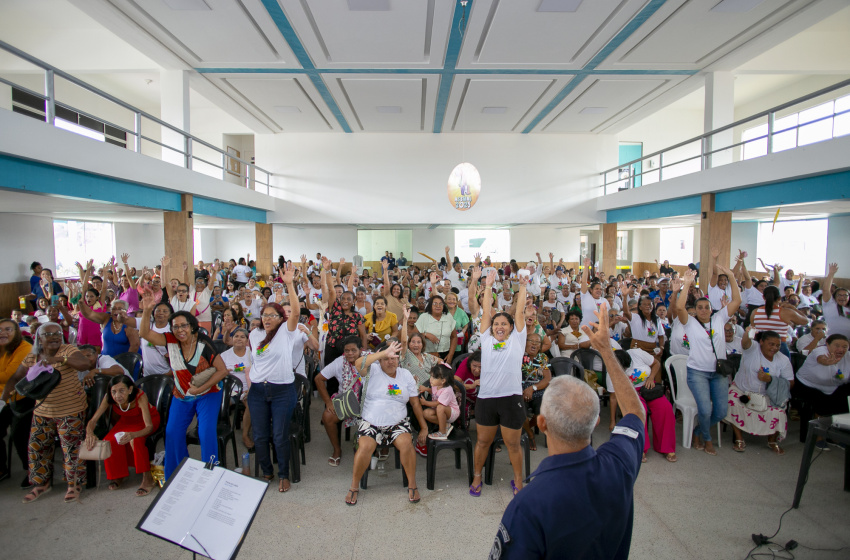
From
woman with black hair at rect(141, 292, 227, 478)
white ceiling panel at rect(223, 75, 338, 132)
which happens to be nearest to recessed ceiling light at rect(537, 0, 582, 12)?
white ceiling panel at rect(223, 75, 338, 132)

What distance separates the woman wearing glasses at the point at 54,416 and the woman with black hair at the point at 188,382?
2.42ft

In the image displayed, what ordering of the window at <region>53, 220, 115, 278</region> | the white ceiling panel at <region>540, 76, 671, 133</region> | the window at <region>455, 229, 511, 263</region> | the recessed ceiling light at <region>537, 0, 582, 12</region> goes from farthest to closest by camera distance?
the window at <region>455, 229, 511, 263</region> → the window at <region>53, 220, 115, 278</region> → the white ceiling panel at <region>540, 76, 671, 133</region> → the recessed ceiling light at <region>537, 0, 582, 12</region>

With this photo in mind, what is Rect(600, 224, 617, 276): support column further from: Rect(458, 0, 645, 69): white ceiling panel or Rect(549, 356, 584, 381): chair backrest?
Rect(549, 356, 584, 381): chair backrest

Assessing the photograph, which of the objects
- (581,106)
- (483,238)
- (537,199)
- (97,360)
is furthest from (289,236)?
(97,360)

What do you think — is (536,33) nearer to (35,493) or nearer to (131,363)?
(131,363)

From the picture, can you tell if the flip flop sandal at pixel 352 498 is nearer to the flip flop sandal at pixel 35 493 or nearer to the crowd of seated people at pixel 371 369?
the crowd of seated people at pixel 371 369

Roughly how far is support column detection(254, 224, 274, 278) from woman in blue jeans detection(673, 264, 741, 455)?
38.1ft

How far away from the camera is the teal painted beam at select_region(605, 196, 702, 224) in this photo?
8.95 m

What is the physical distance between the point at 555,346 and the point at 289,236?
13.5m

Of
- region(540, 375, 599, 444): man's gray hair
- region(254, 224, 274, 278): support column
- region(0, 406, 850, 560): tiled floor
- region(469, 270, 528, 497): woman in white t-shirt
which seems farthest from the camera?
region(254, 224, 274, 278): support column

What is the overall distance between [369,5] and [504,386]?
623cm

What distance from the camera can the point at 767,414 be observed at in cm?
427

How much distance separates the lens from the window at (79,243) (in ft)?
40.6

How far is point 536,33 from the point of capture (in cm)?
746
